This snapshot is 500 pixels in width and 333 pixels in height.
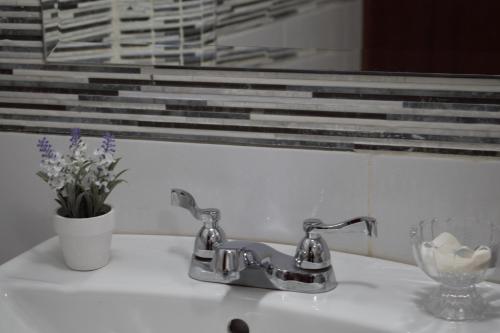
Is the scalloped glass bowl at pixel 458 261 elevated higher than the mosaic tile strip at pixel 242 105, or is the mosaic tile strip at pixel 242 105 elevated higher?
the mosaic tile strip at pixel 242 105

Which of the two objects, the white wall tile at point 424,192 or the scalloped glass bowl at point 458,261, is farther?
the white wall tile at point 424,192

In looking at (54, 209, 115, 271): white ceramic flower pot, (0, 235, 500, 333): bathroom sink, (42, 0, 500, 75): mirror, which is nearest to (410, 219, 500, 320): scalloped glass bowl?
(0, 235, 500, 333): bathroom sink

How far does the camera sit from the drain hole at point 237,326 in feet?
3.33

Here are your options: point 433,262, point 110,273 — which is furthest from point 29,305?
point 433,262

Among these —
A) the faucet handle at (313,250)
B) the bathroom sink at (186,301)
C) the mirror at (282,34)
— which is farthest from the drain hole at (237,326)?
the mirror at (282,34)

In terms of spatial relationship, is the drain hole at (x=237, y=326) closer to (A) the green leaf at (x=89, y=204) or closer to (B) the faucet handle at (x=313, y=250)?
(B) the faucet handle at (x=313, y=250)

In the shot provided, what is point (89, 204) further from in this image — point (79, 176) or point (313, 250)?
point (313, 250)

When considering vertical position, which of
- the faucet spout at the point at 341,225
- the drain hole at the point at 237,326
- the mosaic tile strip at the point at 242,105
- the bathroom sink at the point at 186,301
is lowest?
the drain hole at the point at 237,326

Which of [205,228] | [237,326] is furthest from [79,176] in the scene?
[237,326]

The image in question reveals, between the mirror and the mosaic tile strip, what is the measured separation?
2 cm

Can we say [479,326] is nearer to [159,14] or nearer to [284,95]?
[284,95]

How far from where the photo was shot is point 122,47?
1169mm

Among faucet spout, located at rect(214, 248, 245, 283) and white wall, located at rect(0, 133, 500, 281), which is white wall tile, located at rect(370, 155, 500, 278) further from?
faucet spout, located at rect(214, 248, 245, 283)

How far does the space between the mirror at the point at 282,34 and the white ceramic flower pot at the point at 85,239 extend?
267 mm
